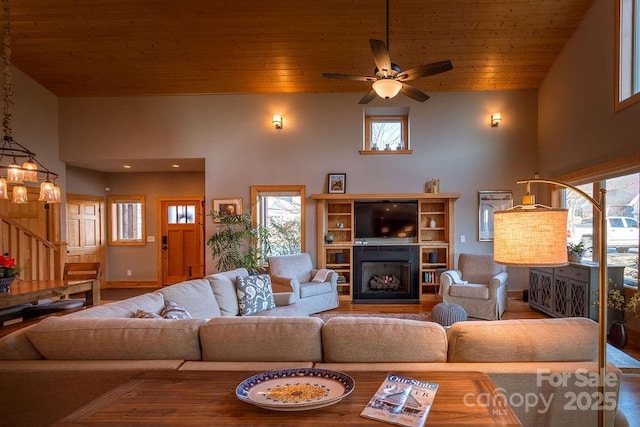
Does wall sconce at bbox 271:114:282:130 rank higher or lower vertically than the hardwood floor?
higher

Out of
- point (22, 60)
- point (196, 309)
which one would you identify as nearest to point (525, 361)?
point (196, 309)

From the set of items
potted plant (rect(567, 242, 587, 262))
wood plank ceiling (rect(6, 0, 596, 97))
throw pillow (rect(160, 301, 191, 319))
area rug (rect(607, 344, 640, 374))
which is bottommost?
area rug (rect(607, 344, 640, 374))

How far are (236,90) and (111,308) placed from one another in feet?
16.0

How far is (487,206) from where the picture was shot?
20.9 ft

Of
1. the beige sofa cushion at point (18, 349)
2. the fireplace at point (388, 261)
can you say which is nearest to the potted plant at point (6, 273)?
the beige sofa cushion at point (18, 349)

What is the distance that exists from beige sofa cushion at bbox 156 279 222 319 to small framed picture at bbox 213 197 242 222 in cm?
305

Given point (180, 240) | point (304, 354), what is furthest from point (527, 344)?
point (180, 240)

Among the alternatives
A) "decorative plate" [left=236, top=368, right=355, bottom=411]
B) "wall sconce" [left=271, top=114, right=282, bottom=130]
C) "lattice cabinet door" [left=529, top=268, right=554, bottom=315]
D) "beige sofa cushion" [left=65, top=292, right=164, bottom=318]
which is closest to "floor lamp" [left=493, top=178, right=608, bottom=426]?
"decorative plate" [left=236, top=368, right=355, bottom=411]

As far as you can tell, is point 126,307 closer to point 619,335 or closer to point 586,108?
point 619,335

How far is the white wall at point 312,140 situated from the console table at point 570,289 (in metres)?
0.86

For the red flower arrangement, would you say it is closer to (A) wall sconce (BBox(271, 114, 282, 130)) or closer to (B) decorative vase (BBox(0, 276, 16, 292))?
(B) decorative vase (BBox(0, 276, 16, 292))

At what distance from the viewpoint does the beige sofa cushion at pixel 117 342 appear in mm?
1794

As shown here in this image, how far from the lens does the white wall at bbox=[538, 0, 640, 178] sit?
422cm

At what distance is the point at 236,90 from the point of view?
20.9 ft
